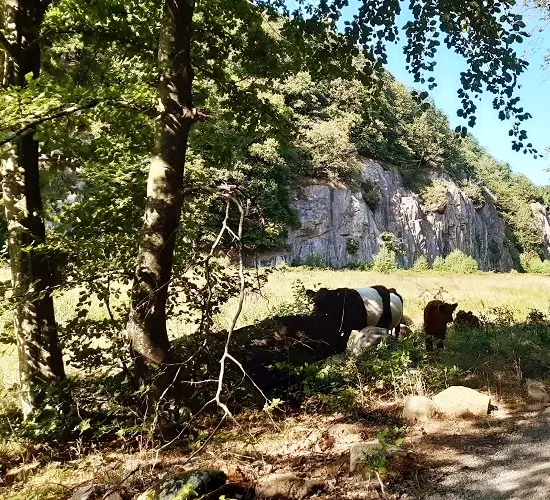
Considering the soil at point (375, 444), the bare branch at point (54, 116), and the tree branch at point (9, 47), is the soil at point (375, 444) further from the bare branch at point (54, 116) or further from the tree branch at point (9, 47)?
the tree branch at point (9, 47)

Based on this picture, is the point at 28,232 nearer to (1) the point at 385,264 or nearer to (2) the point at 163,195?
(2) the point at 163,195

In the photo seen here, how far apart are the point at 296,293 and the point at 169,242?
10.9ft

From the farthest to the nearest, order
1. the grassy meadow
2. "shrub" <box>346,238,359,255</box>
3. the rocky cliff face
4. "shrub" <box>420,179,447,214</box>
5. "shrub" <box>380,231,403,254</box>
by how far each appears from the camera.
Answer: "shrub" <box>420,179,447,214</box>
"shrub" <box>380,231,403,254</box>
"shrub" <box>346,238,359,255</box>
the rocky cliff face
the grassy meadow

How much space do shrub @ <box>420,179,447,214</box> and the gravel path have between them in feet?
191

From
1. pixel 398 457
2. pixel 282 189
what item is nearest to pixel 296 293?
pixel 398 457

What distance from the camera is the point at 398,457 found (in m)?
4.67

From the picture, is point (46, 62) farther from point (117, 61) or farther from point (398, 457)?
point (398, 457)

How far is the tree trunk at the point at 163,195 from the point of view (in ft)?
18.8

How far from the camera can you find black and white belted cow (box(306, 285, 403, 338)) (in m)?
8.62

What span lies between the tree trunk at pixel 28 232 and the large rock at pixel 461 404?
15.0ft

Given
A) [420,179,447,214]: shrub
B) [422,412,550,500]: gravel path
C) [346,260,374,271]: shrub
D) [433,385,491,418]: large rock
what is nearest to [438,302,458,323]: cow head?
[433,385,491,418]: large rock

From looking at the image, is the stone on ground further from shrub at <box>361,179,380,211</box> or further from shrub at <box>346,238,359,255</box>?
shrub at <box>361,179,380,211</box>

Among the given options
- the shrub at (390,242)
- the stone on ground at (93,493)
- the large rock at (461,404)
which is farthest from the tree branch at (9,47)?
the shrub at (390,242)

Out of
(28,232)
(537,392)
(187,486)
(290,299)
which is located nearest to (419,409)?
(537,392)
